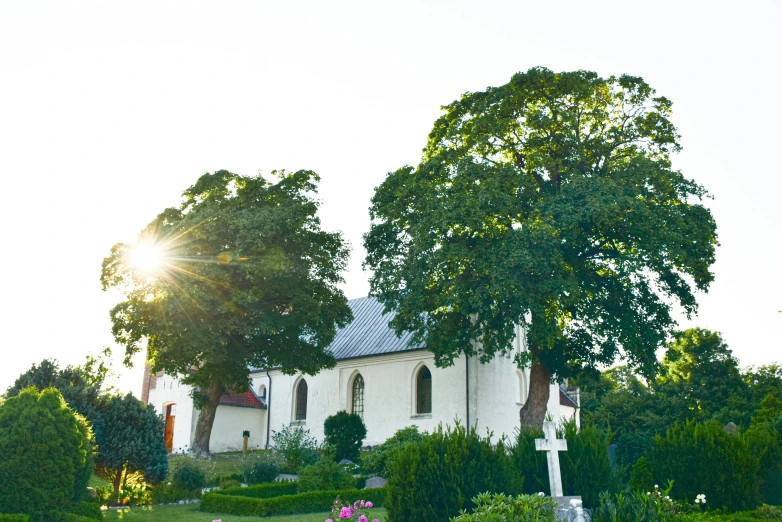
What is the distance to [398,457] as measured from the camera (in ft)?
33.4

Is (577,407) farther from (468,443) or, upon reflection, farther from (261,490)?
(468,443)

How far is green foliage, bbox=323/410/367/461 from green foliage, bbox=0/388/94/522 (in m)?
14.4

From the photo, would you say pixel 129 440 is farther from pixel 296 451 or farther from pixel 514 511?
pixel 514 511

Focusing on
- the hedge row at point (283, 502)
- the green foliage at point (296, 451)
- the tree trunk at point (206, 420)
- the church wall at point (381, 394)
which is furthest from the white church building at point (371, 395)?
the hedge row at point (283, 502)

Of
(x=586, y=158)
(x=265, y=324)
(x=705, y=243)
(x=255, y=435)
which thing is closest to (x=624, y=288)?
(x=705, y=243)

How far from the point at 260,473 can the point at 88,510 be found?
8.12 m

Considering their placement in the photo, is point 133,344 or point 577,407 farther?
point 577,407

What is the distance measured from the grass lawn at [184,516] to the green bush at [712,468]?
6.45 metres

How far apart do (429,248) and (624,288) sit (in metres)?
7.35

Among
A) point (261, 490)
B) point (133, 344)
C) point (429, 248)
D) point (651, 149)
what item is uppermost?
point (651, 149)

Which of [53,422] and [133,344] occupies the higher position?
[133,344]

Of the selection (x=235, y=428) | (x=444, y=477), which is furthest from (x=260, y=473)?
(x=235, y=428)

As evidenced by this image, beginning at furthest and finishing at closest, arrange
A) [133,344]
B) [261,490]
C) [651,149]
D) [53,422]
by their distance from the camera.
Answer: [133,344]
[651,149]
[261,490]
[53,422]

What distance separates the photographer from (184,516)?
1434 cm
